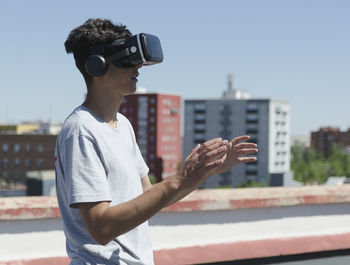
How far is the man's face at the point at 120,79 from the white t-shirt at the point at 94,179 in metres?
0.15

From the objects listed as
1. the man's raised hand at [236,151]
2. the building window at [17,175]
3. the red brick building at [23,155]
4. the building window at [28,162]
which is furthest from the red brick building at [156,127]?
the man's raised hand at [236,151]

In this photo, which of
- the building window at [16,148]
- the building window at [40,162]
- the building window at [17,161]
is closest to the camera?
the building window at [40,162]

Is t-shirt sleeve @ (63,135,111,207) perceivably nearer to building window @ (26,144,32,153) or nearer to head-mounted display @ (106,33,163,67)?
head-mounted display @ (106,33,163,67)

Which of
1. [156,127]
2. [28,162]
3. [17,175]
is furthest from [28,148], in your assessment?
[156,127]

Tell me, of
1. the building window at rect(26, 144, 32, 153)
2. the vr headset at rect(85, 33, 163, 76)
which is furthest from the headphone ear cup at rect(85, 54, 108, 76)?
the building window at rect(26, 144, 32, 153)

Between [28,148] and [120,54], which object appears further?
[28,148]

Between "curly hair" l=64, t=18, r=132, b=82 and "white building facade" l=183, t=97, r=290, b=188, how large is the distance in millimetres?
131320

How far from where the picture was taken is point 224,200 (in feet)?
14.2

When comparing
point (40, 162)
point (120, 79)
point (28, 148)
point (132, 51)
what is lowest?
point (40, 162)

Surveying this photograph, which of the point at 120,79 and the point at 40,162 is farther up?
the point at 120,79

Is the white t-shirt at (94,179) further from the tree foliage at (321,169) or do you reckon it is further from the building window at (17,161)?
the building window at (17,161)

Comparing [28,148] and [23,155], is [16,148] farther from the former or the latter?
[28,148]

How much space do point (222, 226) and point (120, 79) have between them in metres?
2.57

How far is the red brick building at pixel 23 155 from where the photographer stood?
120312 mm
